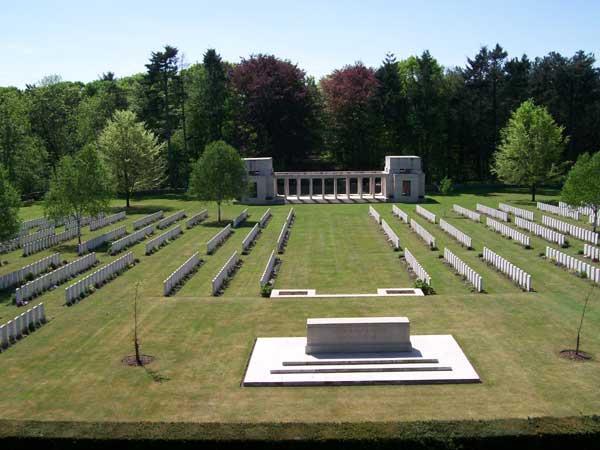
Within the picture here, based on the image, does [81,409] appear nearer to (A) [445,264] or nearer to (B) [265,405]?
(B) [265,405]

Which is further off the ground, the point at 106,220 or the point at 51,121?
the point at 51,121

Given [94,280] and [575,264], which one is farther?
[575,264]

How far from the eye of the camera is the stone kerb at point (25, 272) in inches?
1366

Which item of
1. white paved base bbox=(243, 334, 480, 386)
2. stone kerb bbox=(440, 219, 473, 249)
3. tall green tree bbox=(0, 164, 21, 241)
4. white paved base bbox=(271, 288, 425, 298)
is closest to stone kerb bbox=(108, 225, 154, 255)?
tall green tree bbox=(0, 164, 21, 241)

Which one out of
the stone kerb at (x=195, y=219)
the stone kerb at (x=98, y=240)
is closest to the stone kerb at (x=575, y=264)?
the stone kerb at (x=98, y=240)

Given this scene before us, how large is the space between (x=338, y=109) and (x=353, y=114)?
8.13 feet

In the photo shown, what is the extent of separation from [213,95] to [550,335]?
247 feet

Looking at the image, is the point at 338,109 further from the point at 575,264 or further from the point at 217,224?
the point at 575,264

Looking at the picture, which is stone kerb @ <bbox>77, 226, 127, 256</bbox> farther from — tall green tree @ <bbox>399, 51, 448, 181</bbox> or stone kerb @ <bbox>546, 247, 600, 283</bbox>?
tall green tree @ <bbox>399, 51, 448, 181</bbox>

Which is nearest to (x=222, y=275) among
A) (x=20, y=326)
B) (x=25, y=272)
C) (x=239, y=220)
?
(x=25, y=272)

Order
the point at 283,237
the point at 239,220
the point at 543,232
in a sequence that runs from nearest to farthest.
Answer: the point at 543,232 → the point at 283,237 → the point at 239,220

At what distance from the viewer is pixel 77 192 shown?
49219 millimetres

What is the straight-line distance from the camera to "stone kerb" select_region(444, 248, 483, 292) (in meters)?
32.7

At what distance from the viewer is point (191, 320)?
27.5 meters
